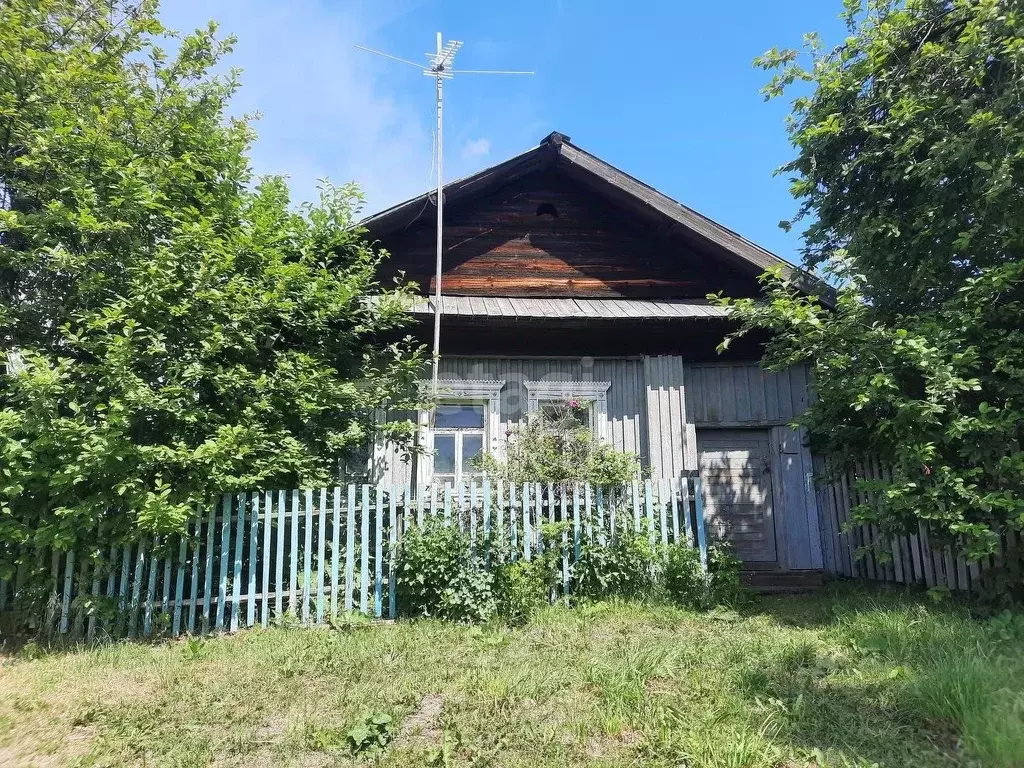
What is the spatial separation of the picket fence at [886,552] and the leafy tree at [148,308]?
587 centimetres

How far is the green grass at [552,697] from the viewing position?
3.56m

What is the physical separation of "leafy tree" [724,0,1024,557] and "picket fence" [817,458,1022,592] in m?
0.34

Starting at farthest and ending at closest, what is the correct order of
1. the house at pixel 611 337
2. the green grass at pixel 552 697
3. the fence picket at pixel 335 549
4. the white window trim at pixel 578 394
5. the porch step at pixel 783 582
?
the white window trim at pixel 578 394 < the house at pixel 611 337 < the porch step at pixel 783 582 < the fence picket at pixel 335 549 < the green grass at pixel 552 697

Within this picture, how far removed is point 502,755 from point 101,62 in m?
8.96

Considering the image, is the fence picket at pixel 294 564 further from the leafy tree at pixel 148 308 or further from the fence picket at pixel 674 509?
the fence picket at pixel 674 509

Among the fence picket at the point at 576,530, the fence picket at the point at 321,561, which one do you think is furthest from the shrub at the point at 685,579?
the fence picket at the point at 321,561

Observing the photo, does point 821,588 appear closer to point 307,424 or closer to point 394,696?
point 394,696

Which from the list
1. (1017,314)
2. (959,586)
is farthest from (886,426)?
(959,586)

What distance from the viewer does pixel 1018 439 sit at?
19.6 ft

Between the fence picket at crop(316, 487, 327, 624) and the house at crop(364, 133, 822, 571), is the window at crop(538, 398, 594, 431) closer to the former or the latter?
the house at crop(364, 133, 822, 571)

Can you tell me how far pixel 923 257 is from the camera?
21.7 feet

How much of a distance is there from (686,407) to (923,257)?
3.73m

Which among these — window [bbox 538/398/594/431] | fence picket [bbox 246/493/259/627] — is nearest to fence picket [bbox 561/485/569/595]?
window [bbox 538/398/594/431]

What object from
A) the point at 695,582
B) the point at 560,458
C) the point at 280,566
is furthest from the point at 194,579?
the point at 695,582
